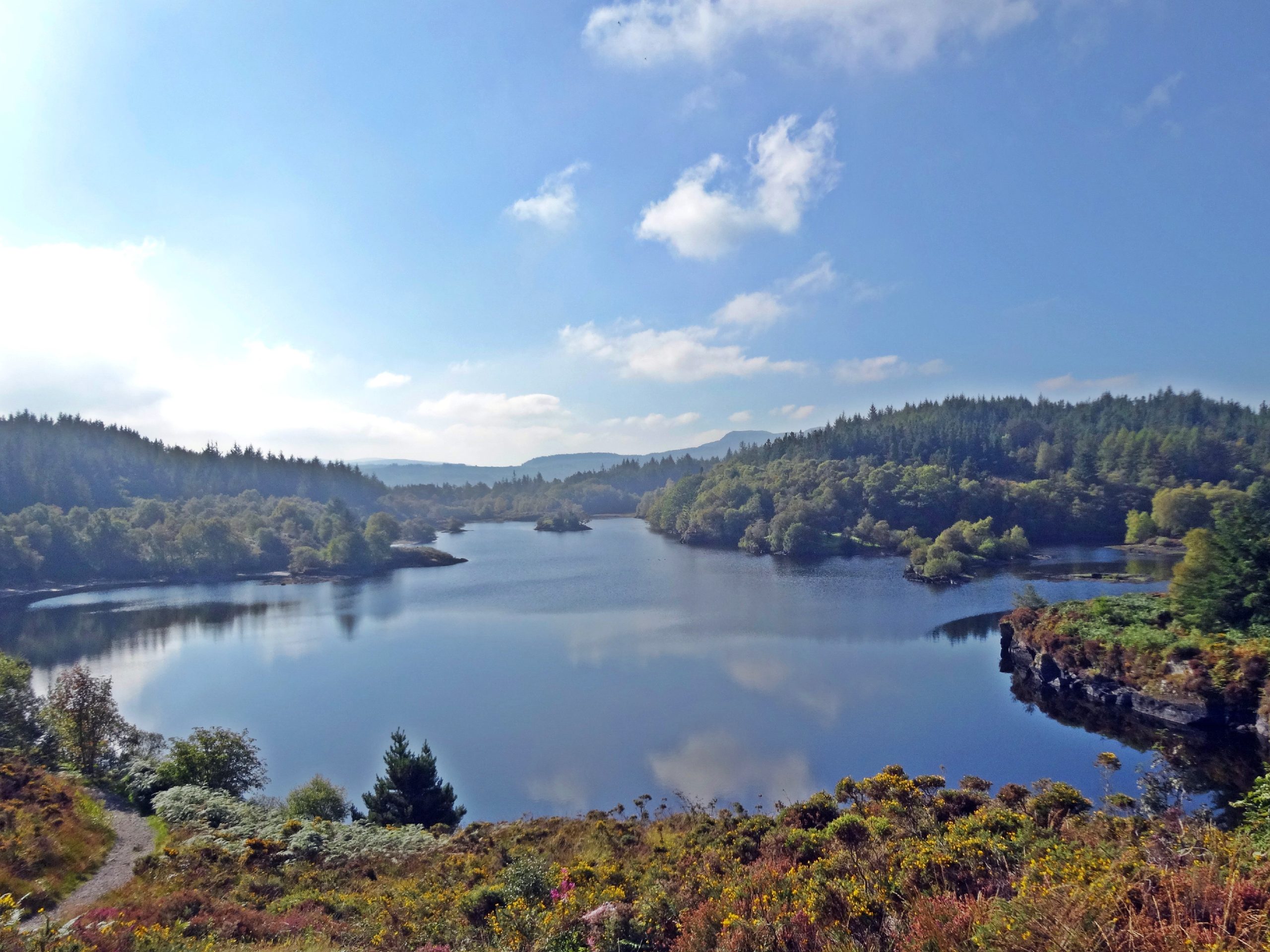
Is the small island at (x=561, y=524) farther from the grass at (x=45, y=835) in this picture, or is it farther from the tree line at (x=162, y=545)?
the grass at (x=45, y=835)

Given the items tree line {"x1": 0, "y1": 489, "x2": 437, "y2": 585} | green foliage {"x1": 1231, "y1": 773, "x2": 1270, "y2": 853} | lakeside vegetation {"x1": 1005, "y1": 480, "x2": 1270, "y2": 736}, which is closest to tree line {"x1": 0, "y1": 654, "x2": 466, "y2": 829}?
green foliage {"x1": 1231, "y1": 773, "x2": 1270, "y2": 853}

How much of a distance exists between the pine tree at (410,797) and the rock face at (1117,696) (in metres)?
30.3

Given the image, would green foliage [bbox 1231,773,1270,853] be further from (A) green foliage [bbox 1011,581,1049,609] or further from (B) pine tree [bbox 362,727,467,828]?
(A) green foliage [bbox 1011,581,1049,609]

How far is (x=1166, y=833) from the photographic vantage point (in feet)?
28.3

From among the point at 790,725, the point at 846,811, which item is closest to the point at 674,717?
the point at 790,725

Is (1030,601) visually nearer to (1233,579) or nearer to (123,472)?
(1233,579)

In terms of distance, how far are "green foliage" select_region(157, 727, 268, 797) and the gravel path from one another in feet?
5.79

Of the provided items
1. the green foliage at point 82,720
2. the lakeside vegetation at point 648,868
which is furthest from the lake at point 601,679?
the green foliage at point 82,720

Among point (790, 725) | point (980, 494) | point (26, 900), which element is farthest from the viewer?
point (980, 494)

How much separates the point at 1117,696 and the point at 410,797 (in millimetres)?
31881

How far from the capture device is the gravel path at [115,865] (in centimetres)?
1160

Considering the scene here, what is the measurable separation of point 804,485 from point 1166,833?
102 meters

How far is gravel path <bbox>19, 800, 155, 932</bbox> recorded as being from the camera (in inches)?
457

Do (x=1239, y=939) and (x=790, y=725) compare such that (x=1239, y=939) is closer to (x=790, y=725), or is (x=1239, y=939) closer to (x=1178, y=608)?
(x=790, y=725)
